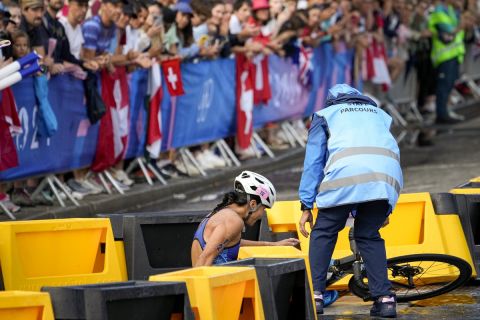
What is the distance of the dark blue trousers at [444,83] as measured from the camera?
30.4 m

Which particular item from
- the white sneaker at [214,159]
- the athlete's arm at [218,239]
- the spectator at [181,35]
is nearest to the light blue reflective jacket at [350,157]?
the athlete's arm at [218,239]

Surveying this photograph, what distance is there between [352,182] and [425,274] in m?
1.51

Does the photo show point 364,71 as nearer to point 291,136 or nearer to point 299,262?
point 291,136

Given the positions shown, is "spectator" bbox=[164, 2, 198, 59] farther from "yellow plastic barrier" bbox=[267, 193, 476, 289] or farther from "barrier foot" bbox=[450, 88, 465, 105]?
"barrier foot" bbox=[450, 88, 465, 105]

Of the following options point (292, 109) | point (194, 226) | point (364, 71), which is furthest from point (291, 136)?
point (194, 226)

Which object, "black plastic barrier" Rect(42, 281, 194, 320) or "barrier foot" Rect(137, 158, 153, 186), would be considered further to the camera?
"barrier foot" Rect(137, 158, 153, 186)

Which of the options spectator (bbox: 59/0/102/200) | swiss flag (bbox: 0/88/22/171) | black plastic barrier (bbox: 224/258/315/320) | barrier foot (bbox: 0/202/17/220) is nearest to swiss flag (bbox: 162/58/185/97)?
spectator (bbox: 59/0/102/200)

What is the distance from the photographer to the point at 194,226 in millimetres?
11570

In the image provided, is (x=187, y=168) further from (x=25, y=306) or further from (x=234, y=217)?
(x=25, y=306)

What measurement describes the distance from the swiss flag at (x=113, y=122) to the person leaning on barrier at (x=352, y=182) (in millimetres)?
7488

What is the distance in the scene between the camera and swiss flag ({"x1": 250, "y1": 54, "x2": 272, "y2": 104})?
73.8 ft

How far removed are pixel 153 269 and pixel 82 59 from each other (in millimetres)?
6326

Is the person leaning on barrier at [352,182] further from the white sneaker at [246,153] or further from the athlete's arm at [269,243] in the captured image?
the white sneaker at [246,153]

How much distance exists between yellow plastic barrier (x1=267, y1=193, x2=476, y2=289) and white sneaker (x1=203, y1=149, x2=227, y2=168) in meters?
9.39
